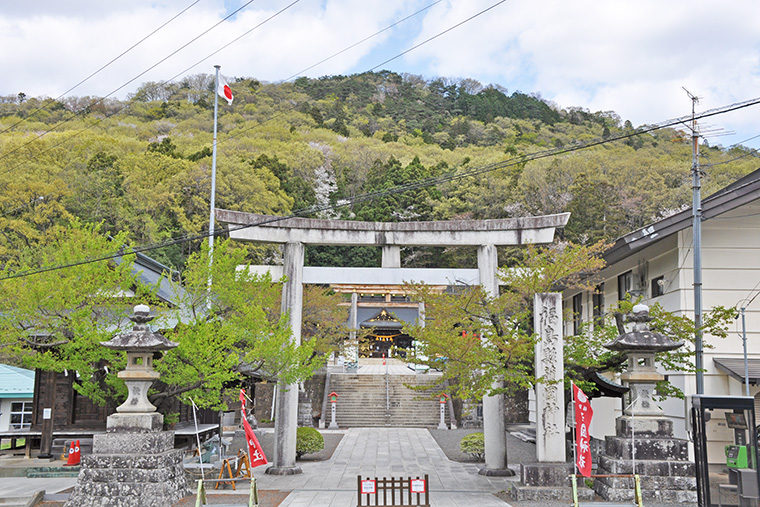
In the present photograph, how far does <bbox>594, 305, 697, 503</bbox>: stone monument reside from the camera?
485 inches

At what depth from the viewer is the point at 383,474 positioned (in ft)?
55.3

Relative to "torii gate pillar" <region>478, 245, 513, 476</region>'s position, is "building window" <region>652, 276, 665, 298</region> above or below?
above

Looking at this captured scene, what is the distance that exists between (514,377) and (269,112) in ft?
258

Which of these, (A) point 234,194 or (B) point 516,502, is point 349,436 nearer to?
(B) point 516,502

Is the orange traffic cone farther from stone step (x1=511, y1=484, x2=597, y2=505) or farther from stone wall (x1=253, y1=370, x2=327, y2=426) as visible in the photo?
stone wall (x1=253, y1=370, x2=327, y2=426)

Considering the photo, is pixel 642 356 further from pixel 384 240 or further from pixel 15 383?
pixel 15 383

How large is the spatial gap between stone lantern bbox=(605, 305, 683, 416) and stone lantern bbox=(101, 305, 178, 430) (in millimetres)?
9864

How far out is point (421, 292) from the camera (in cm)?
1535

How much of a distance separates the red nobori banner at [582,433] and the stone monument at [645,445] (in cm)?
108

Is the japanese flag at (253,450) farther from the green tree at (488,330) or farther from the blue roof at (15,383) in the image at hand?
the blue roof at (15,383)

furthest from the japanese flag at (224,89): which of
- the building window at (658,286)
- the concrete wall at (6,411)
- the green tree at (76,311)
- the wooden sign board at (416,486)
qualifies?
the wooden sign board at (416,486)

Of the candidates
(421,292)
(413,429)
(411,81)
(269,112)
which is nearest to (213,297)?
(421,292)

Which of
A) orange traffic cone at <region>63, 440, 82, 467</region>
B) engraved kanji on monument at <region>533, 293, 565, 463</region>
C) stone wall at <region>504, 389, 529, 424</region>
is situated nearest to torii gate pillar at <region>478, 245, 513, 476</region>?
engraved kanji on monument at <region>533, 293, 565, 463</region>

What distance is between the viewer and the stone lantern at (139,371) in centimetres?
1297
